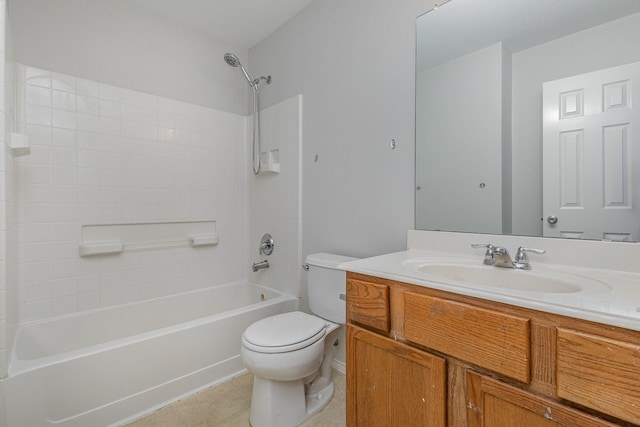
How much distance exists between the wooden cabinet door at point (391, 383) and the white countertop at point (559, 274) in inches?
8.4

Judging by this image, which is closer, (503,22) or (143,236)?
(503,22)

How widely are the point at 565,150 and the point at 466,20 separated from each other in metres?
0.72

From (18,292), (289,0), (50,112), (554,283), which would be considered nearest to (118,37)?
(50,112)

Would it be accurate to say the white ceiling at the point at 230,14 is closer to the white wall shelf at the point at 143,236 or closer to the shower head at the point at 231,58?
the shower head at the point at 231,58

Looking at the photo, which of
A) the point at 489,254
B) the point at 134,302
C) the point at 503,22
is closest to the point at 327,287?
the point at 489,254

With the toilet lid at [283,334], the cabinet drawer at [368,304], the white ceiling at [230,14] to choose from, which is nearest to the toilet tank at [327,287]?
the toilet lid at [283,334]

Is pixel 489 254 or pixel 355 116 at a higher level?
pixel 355 116

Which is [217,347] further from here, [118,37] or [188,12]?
[188,12]

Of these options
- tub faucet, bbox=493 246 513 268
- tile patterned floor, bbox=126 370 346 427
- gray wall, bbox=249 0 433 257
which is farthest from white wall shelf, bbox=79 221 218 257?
tub faucet, bbox=493 246 513 268

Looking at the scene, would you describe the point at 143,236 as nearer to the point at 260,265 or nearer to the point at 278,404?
the point at 260,265

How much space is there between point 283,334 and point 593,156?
138cm

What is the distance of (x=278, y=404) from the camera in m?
1.34

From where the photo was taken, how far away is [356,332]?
1.02 m

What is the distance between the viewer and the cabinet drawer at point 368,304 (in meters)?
0.93
